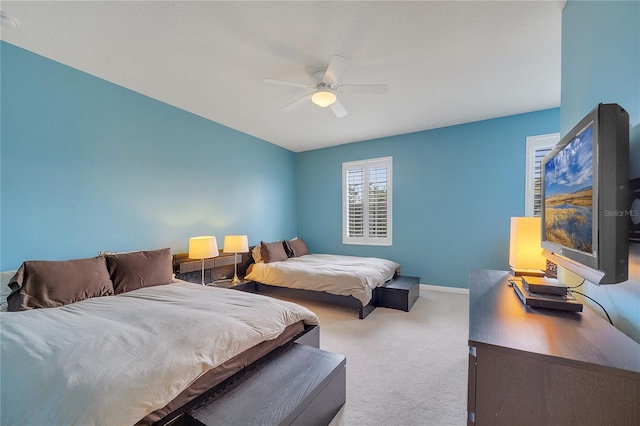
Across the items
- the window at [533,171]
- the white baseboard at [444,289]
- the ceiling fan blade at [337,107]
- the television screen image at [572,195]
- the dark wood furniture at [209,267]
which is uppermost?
the ceiling fan blade at [337,107]

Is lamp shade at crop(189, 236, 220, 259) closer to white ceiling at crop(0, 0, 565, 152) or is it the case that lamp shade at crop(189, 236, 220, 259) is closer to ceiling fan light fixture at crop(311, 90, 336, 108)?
white ceiling at crop(0, 0, 565, 152)

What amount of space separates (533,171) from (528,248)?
7.55ft

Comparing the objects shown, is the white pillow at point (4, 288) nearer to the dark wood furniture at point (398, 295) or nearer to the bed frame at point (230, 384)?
the bed frame at point (230, 384)

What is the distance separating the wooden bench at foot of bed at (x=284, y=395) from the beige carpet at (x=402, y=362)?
27 centimetres

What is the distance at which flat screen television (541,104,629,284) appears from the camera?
36.6 inches

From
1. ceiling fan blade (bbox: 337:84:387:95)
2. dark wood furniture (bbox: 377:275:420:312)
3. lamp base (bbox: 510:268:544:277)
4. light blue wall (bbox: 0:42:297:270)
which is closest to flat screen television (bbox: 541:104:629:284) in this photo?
lamp base (bbox: 510:268:544:277)

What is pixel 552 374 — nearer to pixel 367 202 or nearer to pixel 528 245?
pixel 528 245

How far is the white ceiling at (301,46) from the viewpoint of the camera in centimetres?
181

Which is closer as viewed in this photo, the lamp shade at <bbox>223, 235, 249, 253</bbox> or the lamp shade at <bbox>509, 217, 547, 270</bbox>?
the lamp shade at <bbox>509, 217, 547, 270</bbox>

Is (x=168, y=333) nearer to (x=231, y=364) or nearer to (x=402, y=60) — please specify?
(x=231, y=364)

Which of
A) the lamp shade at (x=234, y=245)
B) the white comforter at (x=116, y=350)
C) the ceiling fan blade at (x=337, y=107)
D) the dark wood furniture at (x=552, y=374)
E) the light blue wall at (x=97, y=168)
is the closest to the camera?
the dark wood furniture at (x=552, y=374)

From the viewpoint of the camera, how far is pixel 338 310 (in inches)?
135

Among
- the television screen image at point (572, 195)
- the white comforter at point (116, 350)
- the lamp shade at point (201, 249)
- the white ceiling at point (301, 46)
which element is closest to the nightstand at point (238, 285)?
the lamp shade at point (201, 249)

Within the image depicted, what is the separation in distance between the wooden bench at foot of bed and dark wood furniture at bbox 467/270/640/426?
2.50 feet
